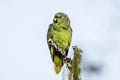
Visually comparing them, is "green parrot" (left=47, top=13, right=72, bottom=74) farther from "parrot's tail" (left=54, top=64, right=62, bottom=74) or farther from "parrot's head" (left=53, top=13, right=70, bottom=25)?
"parrot's tail" (left=54, top=64, right=62, bottom=74)

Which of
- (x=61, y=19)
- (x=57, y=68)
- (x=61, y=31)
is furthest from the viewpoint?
(x=61, y=31)

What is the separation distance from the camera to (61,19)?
18.9 feet

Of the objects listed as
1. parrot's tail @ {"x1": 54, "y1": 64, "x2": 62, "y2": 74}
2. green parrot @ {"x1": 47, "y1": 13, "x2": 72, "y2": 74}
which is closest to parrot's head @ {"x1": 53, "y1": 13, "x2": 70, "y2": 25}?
green parrot @ {"x1": 47, "y1": 13, "x2": 72, "y2": 74}

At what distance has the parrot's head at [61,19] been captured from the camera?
18.9ft

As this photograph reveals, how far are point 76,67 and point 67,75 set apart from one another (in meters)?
0.19

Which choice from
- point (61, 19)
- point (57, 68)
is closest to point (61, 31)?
point (61, 19)

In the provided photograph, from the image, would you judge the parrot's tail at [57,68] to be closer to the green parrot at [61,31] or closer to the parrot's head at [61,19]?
the green parrot at [61,31]

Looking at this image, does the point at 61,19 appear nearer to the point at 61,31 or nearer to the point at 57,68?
the point at 61,31

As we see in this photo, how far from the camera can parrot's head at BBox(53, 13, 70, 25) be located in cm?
575

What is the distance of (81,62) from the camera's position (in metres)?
2.37

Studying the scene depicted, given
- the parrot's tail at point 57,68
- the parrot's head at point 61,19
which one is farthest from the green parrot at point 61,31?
the parrot's tail at point 57,68

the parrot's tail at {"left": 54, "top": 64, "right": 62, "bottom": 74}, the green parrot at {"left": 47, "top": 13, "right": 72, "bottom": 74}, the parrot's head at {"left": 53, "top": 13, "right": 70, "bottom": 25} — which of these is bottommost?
the parrot's tail at {"left": 54, "top": 64, "right": 62, "bottom": 74}

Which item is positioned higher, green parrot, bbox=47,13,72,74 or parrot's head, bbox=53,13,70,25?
parrot's head, bbox=53,13,70,25

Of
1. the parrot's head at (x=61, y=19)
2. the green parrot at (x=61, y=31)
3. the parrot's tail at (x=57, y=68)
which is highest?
the parrot's head at (x=61, y=19)
